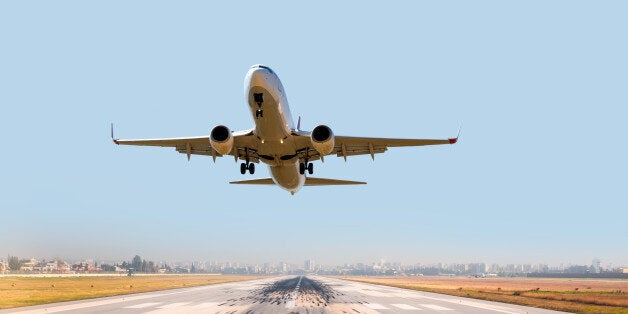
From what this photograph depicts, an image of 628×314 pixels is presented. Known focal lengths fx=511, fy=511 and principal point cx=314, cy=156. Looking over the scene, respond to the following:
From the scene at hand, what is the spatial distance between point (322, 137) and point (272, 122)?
107 inches

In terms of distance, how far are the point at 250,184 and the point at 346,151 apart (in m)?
10.7

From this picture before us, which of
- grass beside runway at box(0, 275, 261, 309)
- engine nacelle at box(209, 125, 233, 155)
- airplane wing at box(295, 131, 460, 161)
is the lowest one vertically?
grass beside runway at box(0, 275, 261, 309)

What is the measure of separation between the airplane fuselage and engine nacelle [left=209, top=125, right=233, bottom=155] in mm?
1632

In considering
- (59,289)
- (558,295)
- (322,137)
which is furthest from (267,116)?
(59,289)


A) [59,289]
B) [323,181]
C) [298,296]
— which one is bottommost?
[59,289]

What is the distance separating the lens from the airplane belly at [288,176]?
1299 inches

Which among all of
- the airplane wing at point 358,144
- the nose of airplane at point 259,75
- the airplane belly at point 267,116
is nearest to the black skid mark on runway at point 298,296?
the airplane wing at point 358,144

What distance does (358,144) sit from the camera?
31.8 metres

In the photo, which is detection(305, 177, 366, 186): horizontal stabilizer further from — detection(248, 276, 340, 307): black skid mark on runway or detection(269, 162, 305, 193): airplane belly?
detection(248, 276, 340, 307): black skid mark on runway

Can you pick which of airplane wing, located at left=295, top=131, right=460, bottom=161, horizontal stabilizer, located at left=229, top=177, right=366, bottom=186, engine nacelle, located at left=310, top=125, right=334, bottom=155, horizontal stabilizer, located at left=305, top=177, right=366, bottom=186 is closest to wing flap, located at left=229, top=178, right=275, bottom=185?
horizontal stabilizer, located at left=229, top=177, right=366, bottom=186

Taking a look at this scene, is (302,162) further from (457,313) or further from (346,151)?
(457,313)

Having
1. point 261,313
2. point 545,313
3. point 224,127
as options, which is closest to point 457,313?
point 545,313

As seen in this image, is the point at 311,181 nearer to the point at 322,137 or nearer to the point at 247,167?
the point at 247,167

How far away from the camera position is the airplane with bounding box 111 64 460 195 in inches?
993
